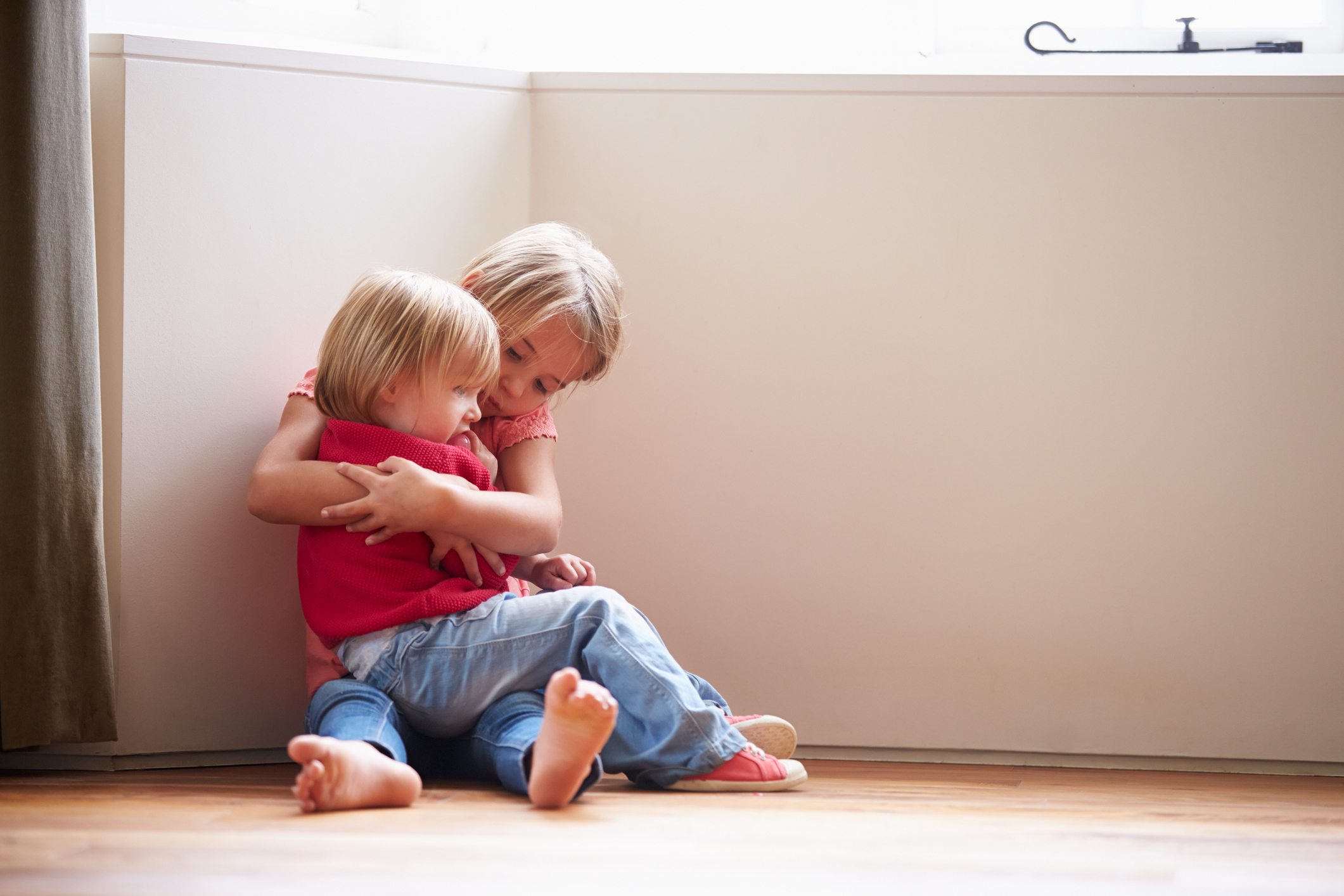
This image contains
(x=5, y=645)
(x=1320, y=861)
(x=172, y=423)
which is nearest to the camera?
(x=1320, y=861)

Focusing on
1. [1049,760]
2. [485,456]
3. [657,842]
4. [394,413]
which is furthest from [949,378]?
[657,842]

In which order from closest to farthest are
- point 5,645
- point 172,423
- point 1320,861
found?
point 1320,861 < point 5,645 < point 172,423

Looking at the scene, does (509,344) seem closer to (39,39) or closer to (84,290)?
(84,290)

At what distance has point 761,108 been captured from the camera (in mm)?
1552

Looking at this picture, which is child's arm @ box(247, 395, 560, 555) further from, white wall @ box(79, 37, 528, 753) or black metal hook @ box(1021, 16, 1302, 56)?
black metal hook @ box(1021, 16, 1302, 56)

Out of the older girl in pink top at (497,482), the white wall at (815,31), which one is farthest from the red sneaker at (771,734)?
the white wall at (815,31)

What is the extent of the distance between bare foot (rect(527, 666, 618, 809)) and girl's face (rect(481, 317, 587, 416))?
1.59ft

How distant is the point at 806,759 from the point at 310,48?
1.18m

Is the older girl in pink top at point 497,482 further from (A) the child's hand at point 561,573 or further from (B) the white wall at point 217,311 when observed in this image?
(B) the white wall at point 217,311

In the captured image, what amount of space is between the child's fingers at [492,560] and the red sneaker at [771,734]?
1.05 feet

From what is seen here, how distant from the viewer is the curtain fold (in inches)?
46.0

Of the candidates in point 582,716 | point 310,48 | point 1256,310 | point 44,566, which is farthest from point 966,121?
point 44,566

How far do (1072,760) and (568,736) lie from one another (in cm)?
85

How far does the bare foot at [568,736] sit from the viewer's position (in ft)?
3.09
